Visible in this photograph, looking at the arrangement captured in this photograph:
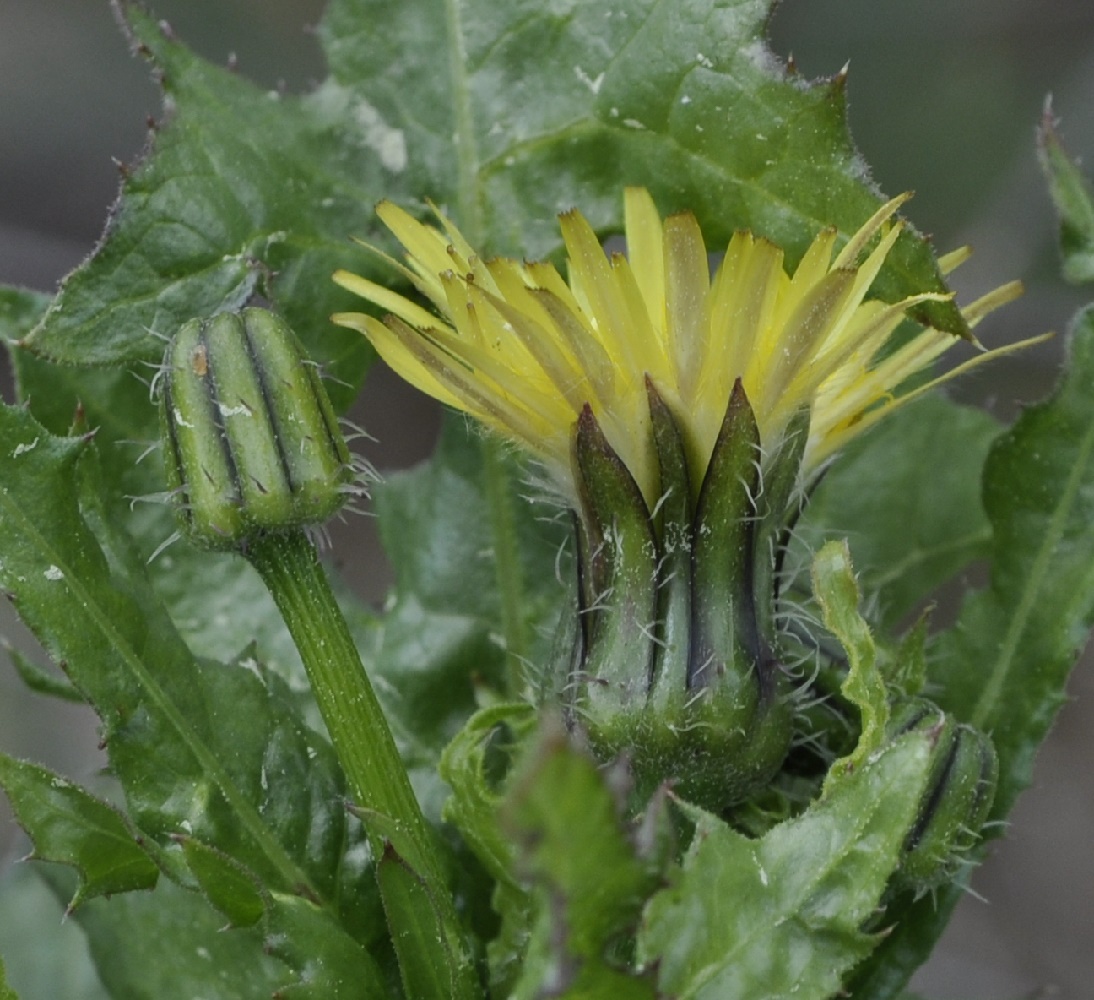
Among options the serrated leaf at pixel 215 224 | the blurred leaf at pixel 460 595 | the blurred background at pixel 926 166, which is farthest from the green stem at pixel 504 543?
the blurred background at pixel 926 166

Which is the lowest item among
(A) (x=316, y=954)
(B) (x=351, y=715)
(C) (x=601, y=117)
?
(A) (x=316, y=954)

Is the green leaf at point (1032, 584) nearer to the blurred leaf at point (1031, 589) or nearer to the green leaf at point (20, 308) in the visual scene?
the blurred leaf at point (1031, 589)

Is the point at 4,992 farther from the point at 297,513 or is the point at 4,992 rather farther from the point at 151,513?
the point at 151,513

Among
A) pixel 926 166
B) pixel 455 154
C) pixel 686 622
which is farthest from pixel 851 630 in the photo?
pixel 926 166

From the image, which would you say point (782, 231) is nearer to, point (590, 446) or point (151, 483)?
point (590, 446)

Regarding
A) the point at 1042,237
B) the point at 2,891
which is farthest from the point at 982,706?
the point at 1042,237

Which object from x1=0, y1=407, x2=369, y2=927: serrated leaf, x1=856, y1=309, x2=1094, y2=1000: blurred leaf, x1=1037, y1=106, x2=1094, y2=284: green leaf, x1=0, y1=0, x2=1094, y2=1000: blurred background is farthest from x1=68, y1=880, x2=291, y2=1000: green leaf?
x1=0, y1=0, x2=1094, y2=1000: blurred background
